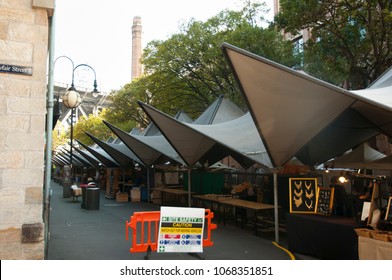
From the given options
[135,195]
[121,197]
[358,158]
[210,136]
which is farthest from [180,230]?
[121,197]

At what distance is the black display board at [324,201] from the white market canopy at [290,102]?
1438 mm

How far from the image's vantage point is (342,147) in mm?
13125

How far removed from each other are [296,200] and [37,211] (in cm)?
538

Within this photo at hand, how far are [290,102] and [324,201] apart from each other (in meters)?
2.28

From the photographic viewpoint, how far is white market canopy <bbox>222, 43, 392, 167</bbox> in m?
6.93

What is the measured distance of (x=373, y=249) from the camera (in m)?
5.79

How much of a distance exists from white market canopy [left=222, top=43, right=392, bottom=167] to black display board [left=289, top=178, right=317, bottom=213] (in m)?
1.16

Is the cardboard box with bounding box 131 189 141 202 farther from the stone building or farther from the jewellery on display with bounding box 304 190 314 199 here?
the stone building

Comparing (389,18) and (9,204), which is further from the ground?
(389,18)

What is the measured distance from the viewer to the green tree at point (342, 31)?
50.9 ft

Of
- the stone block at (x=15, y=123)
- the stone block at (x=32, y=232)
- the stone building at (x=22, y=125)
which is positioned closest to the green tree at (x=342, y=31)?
the stone building at (x=22, y=125)

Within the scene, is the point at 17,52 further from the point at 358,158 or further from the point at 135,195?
the point at 135,195

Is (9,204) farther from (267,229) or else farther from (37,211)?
(267,229)

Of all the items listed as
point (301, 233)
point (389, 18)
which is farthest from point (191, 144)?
point (389, 18)
